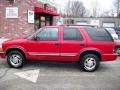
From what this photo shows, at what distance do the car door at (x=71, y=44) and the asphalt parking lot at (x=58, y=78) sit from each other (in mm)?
606

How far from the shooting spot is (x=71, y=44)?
354 inches

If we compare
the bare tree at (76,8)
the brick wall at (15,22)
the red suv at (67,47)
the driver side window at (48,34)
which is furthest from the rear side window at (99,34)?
the bare tree at (76,8)

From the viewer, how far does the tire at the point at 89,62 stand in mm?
8984

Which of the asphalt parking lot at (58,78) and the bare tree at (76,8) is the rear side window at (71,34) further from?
the bare tree at (76,8)

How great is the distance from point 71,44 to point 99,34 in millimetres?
1143

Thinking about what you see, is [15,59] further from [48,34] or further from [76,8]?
[76,8]

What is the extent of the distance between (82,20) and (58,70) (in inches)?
2014

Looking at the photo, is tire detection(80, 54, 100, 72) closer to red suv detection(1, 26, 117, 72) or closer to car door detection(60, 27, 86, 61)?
red suv detection(1, 26, 117, 72)

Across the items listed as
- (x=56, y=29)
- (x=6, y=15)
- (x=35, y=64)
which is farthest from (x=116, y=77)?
(x=6, y=15)

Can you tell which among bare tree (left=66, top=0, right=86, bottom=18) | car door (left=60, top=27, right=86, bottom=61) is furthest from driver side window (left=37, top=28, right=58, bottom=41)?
bare tree (left=66, top=0, right=86, bottom=18)

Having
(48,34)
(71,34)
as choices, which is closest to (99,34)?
(71,34)

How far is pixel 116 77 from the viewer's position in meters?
8.31

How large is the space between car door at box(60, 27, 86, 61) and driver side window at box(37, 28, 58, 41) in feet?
1.04

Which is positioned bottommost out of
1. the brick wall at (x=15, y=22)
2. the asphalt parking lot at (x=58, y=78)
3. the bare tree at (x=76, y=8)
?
the asphalt parking lot at (x=58, y=78)
